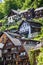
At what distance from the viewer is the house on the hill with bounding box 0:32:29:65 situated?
206 feet

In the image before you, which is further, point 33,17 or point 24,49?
point 33,17

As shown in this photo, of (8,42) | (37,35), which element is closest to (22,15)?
(37,35)

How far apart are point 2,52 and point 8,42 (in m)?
2.38

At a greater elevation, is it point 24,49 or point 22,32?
point 24,49

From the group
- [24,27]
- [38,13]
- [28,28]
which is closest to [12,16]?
[38,13]

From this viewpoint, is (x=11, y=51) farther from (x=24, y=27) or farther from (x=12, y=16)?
(x=12, y=16)

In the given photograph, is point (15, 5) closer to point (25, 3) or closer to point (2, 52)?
point (25, 3)

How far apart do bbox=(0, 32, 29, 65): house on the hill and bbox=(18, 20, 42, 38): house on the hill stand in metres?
18.1

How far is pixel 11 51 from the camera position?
6688cm

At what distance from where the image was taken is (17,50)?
64.9 meters

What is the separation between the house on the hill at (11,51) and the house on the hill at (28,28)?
59.4 feet

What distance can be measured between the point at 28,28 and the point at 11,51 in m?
22.4

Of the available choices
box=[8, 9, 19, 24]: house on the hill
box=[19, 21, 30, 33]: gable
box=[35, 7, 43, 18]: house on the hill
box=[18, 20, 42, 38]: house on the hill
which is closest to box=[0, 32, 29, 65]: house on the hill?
box=[18, 20, 42, 38]: house on the hill

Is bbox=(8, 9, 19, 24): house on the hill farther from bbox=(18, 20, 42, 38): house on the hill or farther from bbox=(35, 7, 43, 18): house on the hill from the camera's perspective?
bbox=(18, 20, 42, 38): house on the hill
